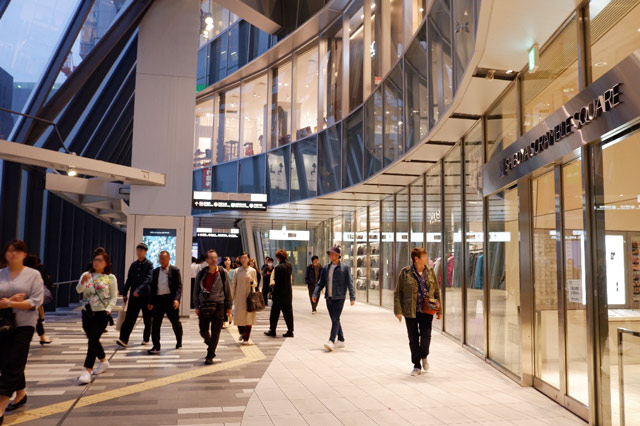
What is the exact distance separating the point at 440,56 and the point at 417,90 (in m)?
1.98

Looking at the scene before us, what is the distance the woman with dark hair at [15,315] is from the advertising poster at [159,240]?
929cm

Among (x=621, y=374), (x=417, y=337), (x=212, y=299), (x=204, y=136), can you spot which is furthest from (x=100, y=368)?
(x=204, y=136)

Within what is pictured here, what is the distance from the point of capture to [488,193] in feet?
27.6

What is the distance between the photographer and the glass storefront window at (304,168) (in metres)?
20.2

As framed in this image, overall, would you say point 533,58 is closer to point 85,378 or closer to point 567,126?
point 567,126

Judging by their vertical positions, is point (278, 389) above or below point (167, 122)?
below

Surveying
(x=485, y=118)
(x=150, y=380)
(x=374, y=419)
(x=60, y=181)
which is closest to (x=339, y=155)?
(x=60, y=181)

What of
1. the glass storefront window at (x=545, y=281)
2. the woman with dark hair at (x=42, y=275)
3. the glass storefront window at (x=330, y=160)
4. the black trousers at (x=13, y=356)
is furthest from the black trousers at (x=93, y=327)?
the glass storefront window at (x=330, y=160)

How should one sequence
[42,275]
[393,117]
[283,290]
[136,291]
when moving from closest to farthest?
[136,291] → [42,275] → [283,290] → [393,117]

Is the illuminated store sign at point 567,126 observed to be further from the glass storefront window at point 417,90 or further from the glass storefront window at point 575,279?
the glass storefront window at point 417,90

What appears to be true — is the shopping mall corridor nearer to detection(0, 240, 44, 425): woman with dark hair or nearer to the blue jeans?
the blue jeans

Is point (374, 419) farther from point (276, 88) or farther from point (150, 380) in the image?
point (276, 88)

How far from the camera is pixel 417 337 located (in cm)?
782

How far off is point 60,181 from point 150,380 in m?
8.94
